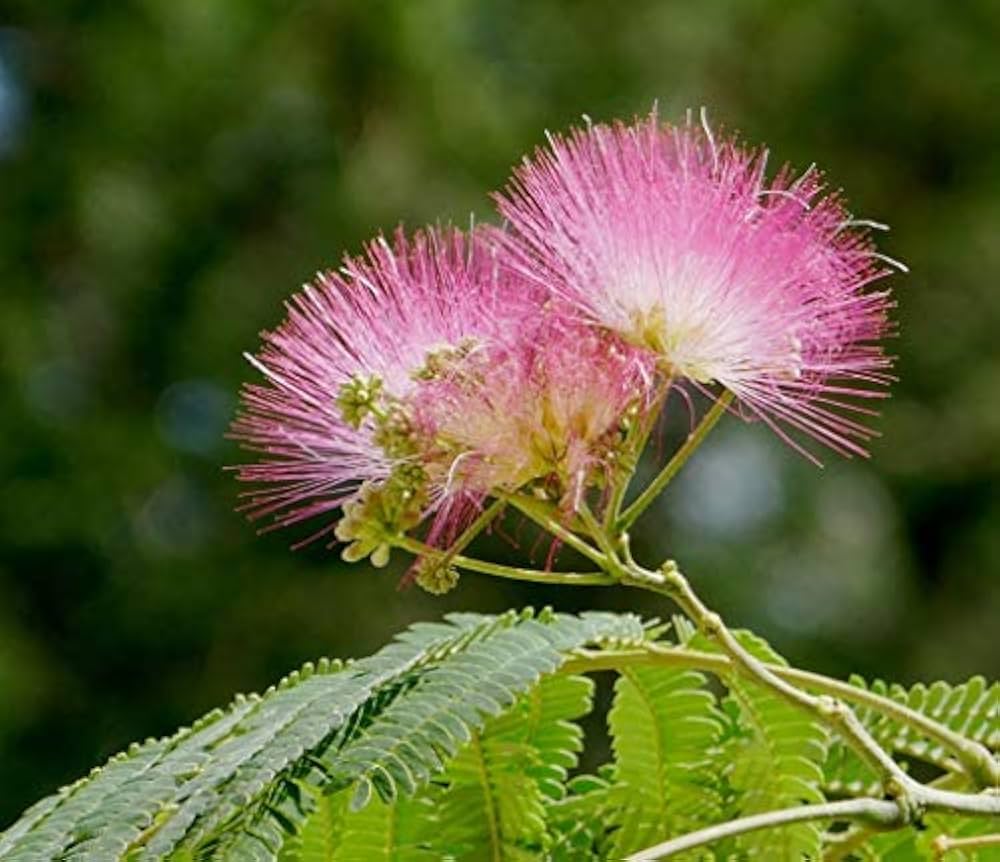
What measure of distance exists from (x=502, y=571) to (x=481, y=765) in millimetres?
268

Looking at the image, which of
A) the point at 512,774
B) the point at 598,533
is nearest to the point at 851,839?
the point at 512,774

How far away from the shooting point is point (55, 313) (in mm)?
8102

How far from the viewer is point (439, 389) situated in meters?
1.25

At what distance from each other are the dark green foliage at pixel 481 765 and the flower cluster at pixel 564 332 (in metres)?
0.11

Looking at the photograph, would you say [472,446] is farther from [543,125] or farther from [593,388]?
[543,125]

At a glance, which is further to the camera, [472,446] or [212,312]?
[212,312]

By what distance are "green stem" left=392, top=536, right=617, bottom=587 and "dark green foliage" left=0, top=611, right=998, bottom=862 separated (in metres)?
0.09

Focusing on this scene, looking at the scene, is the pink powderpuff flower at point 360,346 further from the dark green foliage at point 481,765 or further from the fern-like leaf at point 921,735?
the fern-like leaf at point 921,735

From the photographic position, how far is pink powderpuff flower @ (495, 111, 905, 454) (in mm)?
1253

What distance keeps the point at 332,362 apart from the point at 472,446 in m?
0.11

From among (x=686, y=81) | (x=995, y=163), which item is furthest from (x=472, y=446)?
(x=995, y=163)

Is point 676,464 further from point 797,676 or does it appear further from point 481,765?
point 481,765

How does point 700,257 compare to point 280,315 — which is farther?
point 280,315

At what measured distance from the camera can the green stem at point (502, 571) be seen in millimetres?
1212
